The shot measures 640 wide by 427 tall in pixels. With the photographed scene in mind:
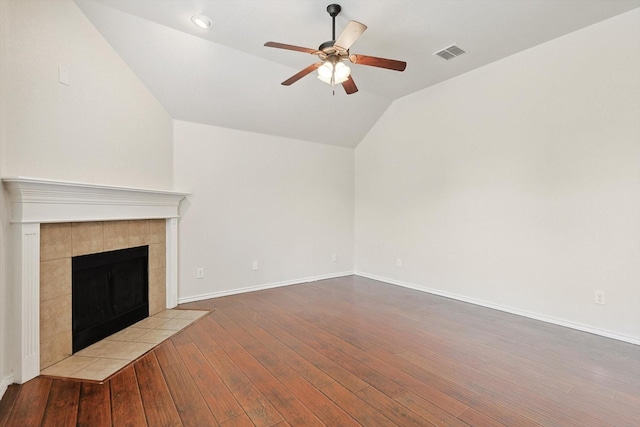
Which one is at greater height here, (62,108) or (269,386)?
(62,108)

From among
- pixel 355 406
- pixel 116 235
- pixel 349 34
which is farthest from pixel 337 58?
pixel 116 235

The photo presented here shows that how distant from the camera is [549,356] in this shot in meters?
2.54

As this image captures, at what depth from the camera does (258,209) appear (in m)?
4.61

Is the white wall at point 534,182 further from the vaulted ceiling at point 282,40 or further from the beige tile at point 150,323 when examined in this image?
the beige tile at point 150,323

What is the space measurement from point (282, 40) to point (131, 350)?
10.8 ft

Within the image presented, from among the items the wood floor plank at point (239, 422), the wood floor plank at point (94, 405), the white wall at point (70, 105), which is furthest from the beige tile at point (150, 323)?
the wood floor plank at point (239, 422)

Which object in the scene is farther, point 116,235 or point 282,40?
point 282,40

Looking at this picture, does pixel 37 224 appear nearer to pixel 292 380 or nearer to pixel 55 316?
pixel 55 316

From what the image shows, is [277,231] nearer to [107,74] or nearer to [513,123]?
[107,74]

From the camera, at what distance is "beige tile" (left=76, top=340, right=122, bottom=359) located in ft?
8.36

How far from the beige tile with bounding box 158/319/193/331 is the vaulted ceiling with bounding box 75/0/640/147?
2464 millimetres

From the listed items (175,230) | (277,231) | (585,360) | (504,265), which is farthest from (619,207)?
(175,230)

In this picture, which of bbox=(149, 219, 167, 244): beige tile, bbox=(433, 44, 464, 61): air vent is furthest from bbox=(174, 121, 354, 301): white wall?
bbox=(433, 44, 464, 61): air vent

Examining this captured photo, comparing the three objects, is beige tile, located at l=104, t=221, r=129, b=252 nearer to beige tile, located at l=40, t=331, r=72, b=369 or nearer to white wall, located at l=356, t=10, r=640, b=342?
beige tile, located at l=40, t=331, r=72, b=369
